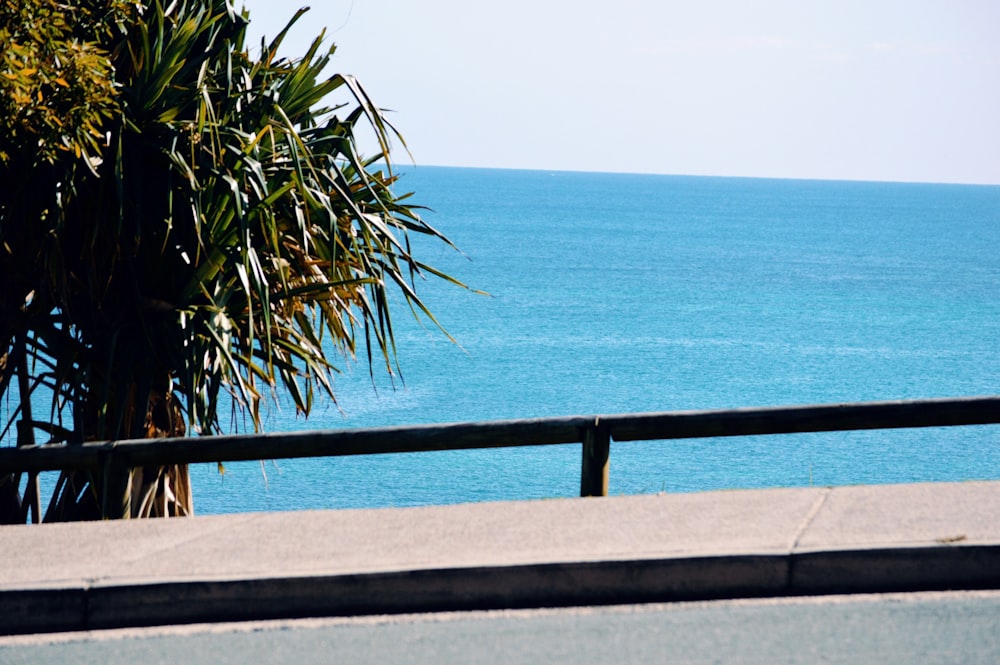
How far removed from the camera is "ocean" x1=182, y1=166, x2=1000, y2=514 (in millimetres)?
38938

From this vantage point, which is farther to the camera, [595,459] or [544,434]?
[595,459]

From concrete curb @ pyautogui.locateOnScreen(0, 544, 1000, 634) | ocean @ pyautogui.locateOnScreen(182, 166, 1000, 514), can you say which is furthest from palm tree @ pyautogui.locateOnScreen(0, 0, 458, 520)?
concrete curb @ pyautogui.locateOnScreen(0, 544, 1000, 634)

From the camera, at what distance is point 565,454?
4247 centimetres

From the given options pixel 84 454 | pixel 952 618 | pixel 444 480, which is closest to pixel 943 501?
pixel 952 618

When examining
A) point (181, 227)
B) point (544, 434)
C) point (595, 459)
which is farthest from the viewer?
point (181, 227)

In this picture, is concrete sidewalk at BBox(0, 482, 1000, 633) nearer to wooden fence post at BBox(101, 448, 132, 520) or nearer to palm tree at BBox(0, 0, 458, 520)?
wooden fence post at BBox(101, 448, 132, 520)

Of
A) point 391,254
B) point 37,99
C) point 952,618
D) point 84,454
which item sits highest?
point 37,99

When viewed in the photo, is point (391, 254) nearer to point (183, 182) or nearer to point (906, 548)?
point (183, 182)

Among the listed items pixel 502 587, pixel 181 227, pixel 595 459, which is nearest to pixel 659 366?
pixel 181 227

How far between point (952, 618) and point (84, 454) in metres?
4.15

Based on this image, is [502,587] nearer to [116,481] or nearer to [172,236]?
[116,481]

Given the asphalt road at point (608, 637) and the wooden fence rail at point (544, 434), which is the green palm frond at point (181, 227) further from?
the asphalt road at point (608, 637)

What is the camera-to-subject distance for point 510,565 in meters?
4.70

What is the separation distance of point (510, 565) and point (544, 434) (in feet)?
3.64
